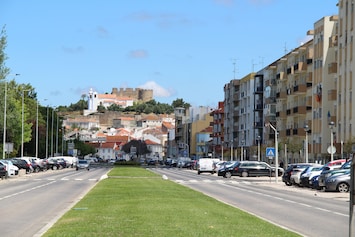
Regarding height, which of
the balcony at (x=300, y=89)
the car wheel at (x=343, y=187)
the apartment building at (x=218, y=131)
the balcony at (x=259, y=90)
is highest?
the balcony at (x=259, y=90)

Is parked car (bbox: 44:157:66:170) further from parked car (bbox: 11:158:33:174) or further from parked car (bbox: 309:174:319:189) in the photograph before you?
parked car (bbox: 309:174:319:189)

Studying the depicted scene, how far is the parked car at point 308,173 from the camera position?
176 feet

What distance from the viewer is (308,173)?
5494 centimetres

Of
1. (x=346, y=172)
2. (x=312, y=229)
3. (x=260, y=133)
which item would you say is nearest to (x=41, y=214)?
(x=312, y=229)

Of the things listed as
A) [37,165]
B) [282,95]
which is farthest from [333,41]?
[37,165]

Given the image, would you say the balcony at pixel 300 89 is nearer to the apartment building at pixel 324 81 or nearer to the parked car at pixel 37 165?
the apartment building at pixel 324 81

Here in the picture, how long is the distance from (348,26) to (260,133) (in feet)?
193

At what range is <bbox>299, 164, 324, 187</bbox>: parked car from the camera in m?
53.8

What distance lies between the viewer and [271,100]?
424ft

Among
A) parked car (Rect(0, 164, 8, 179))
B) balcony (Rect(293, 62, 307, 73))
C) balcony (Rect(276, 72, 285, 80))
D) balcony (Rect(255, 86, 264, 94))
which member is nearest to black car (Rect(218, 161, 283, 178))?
parked car (Rect(0, 164, 8, 179))

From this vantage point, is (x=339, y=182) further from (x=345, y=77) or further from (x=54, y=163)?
(x=54, y=163)

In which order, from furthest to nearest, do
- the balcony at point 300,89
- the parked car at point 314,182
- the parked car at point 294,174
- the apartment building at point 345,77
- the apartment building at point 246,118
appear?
the apartment building at point 246,118
the balcony at point 300,89
the apartment building at point 345,77
the parked car at point 294,174
the parked car at point 314,182

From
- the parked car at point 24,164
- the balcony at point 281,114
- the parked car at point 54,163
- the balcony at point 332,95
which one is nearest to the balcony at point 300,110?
the balcony at point 281,114

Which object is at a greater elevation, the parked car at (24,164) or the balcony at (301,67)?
the balcony at (301,67)
